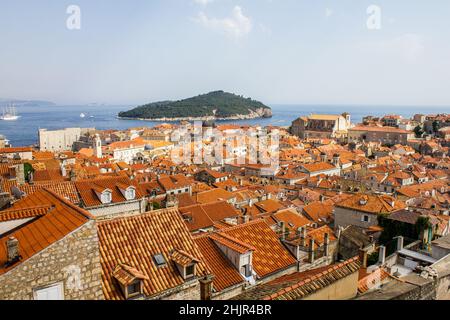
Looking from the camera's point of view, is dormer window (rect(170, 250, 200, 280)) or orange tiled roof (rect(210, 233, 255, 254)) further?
orange tiled roof (rect(210, 233, 255, 254))

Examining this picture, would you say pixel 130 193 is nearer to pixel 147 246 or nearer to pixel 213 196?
pixel 147 246

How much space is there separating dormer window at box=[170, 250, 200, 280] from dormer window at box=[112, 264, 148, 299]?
→ 98cm

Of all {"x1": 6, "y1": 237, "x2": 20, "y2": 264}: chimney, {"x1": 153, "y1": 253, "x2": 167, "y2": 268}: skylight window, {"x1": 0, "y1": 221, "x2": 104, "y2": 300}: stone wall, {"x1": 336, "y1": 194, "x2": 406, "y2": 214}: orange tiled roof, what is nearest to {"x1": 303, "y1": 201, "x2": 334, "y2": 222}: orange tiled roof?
{"x1": 336, "y1": 194, "x2": 406, "y2": 214}: orange tiled roof

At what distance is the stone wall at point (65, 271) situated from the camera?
5.96 m

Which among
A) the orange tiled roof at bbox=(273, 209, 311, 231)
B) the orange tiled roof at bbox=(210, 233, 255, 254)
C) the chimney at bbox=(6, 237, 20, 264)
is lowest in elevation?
the orange tiled roof at bbox=(273, 209, 311, 231)

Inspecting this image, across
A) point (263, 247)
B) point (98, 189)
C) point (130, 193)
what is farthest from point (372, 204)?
point (98, 189)

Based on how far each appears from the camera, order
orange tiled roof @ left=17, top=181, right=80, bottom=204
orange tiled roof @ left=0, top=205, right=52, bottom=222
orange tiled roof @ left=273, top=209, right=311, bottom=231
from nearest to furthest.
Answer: orange tiled roof @ left=0, top=205, right=52, bottom=222
orange tiled roof @ left=17, top=181, right=80, bottom=204
orange tiled roof @ left=273, top=209, right=311, bottom=231

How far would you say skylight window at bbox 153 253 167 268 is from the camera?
8594 millimetres

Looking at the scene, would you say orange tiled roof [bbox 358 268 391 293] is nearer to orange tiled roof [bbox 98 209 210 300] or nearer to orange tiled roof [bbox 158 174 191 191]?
orange tiled roof [bbox 98 209 210 300]

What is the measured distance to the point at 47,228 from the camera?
23.0 ft

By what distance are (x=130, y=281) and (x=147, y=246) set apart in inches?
54.8

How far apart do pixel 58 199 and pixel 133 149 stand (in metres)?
85.5

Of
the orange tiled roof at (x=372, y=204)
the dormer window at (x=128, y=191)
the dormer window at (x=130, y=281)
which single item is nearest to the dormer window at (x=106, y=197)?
the dormer window at (x=128, y=191)
